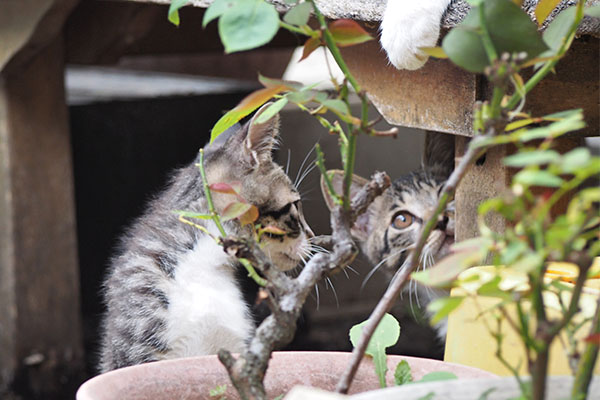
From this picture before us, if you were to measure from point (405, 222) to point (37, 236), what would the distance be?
1502mm

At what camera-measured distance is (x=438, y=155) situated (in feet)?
7.39

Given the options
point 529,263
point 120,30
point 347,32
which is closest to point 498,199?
point 529,263

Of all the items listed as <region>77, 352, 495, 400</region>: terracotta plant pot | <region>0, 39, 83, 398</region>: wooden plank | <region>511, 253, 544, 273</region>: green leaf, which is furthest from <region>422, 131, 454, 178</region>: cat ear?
<region>511, 253, 544, 273</region>: green leaf

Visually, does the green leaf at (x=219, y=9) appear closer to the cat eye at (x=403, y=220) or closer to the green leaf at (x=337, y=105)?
the green leaf at (x=337, y=105)

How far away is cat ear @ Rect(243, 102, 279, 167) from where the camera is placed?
1683 mm

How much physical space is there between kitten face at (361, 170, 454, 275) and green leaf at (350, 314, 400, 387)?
3.17 ft

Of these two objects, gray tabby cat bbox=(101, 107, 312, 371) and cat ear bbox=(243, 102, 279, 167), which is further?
cat ear bbox=(243, 102, 279, 167)

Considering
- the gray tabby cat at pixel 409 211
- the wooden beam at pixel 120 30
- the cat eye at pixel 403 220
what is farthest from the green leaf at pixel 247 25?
the wooden beam at pixel 120 30

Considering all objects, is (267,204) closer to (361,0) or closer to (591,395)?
(361,0)

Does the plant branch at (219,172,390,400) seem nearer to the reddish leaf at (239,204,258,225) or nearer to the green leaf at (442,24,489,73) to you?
the reddish leaf at (239,204,258,225)

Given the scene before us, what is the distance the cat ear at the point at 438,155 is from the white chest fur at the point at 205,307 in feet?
2.53

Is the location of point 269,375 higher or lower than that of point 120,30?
→ lower

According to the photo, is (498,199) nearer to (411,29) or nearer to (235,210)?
(235,210)

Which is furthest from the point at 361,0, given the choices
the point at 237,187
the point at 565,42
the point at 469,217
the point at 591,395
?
the point at 591,395
